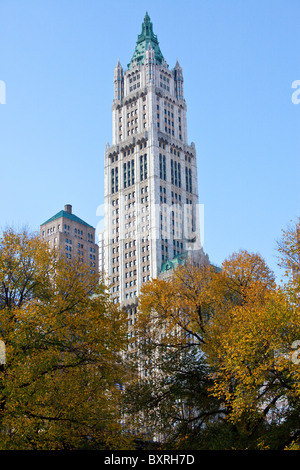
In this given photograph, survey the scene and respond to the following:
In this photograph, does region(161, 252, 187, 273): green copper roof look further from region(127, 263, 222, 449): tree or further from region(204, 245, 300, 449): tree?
region(204, 245, 300, 449): tree

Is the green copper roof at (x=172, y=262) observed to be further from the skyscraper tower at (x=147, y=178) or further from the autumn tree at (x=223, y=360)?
the autumn tree at (x=223, y=360)

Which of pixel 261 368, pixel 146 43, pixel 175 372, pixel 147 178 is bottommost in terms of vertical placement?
pixel 261 368

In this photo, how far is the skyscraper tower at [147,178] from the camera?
152 meters

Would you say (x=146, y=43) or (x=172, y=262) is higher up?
(x=146, y=43)

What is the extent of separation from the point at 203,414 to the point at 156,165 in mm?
115451

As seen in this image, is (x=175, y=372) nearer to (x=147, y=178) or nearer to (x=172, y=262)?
(x=172, y=262)

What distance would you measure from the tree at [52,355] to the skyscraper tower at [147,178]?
101 meters

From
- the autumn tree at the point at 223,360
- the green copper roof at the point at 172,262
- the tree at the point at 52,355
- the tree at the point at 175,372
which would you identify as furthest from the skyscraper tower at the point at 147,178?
the tree at the point at 52,355

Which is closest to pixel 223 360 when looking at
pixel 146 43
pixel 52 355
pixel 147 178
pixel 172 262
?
pixel 52 355

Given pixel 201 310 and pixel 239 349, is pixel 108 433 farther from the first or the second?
pixel 201 310

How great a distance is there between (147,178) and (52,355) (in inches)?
4758

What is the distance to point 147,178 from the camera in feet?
516

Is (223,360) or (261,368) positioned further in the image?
(223,360)

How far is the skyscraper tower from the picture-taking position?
500 ft
